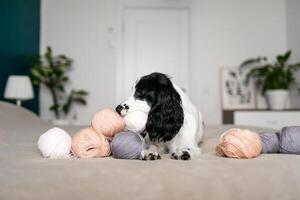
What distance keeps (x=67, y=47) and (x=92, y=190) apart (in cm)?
413

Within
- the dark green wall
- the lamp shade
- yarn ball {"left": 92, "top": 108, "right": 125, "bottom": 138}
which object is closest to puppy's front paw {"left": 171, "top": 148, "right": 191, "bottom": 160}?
yarn ball {"left": 92, "top": 108, "right": 125, "bottom": 138}

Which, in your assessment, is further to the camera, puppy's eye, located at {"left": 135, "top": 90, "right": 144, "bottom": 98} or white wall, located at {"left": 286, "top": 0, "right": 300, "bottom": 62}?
white wall, located at {"left": 286, "top": 0, "right": 300, "bottom": 62}

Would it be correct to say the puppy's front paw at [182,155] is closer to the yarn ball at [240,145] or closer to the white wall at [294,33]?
the yarn ball at [240,145]

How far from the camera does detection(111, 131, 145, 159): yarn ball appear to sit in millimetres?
1168

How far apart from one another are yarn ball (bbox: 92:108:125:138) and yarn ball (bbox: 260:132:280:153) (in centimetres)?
58

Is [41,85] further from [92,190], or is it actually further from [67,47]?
[92,190]

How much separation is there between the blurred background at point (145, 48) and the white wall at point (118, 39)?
0.05 feet

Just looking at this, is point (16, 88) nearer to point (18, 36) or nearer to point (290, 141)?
point (18, 36)

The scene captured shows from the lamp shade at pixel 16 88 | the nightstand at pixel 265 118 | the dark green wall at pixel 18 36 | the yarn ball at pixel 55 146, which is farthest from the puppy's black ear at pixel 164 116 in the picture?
the nightstand at pixel 265 118

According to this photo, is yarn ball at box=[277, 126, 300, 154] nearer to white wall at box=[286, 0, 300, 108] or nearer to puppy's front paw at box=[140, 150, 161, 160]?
puppy's front paw at box=[140, 150, 161, 160]

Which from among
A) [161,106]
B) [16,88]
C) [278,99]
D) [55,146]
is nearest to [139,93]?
[161,106]

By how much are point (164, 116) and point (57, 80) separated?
3402 millimetres

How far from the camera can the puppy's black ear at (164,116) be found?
131 cm

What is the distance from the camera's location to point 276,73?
436 cm
